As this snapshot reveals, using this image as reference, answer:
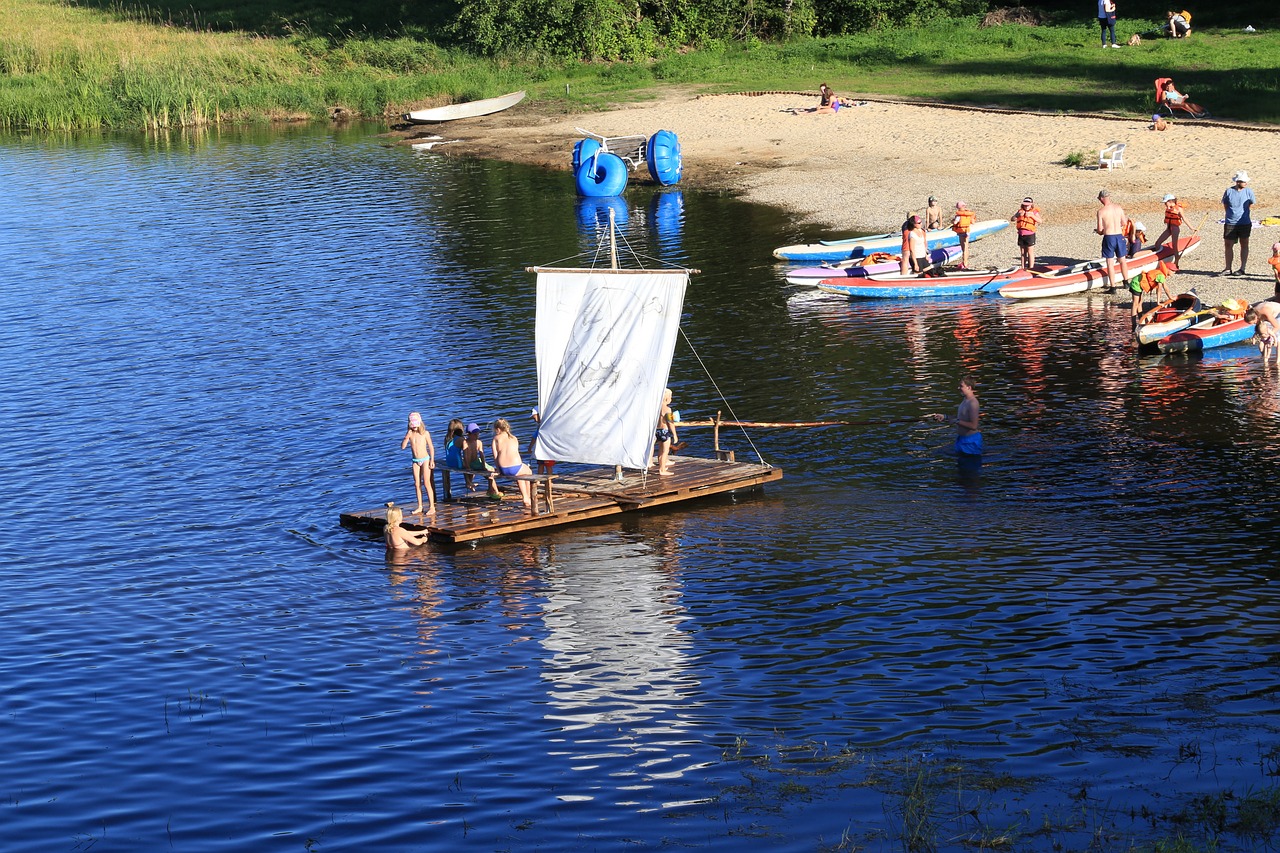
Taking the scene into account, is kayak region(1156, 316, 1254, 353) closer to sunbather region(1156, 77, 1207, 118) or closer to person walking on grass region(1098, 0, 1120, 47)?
sunbather region(1156, 77, 1207, 118)

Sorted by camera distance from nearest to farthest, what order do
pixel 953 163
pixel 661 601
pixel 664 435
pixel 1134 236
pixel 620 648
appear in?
pixel 620 648, pixel 661 601, pixel 664 435, pixel 1134 236, pixel 953 163

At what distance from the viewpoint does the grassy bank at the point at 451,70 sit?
65688 mm

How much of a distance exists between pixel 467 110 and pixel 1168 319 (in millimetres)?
49762

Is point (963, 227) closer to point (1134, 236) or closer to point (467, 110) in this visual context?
point (1134, 236)

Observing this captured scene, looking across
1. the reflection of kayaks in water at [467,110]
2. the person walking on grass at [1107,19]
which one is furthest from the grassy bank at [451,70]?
the reflection of kayaks in water at [467,110]

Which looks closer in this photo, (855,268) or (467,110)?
(855,268)

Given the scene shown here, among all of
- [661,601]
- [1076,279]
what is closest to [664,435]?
[661,601]

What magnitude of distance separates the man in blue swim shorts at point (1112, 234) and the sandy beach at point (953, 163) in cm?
85

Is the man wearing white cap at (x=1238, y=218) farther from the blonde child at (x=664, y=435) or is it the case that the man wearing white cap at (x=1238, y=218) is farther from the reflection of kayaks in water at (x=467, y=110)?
the reflection of kayaks in water at (x=467, y=110)

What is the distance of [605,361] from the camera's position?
25438 millimetres

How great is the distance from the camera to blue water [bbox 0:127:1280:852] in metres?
15.3

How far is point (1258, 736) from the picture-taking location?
1569 cm

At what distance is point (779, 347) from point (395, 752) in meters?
20.1

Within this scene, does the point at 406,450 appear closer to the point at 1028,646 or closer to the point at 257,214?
the point at 1028,646
